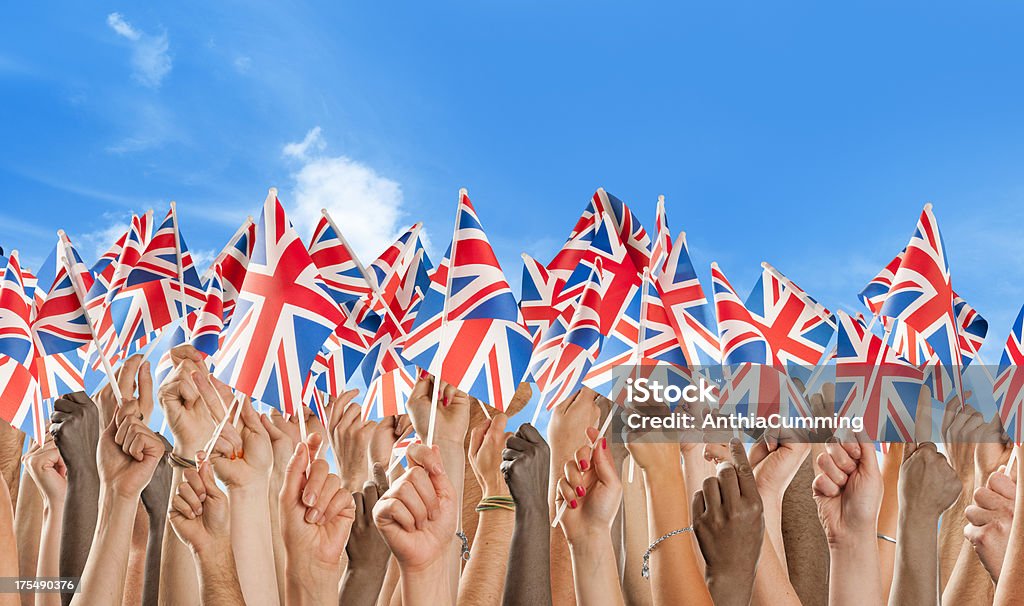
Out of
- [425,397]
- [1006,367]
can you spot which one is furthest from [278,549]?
[1006,367]

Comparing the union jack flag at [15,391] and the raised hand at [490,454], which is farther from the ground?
the union jack flag at [15,391]

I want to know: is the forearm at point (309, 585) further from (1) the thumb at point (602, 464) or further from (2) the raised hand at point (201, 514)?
(1) the thumb at point (602, 464)

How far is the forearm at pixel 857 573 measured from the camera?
32.5ft

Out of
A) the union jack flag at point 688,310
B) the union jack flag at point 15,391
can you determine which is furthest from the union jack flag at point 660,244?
the union jack flag at point 15,391

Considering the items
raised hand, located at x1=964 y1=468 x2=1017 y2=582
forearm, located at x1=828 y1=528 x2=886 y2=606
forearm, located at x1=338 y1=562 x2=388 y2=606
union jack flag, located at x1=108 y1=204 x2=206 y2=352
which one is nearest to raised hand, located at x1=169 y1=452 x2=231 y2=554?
forearm, located at x1=338 y1=562 x2=388 y2=606

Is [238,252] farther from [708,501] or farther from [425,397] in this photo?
[708,501]

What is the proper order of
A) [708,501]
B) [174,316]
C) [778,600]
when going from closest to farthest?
[708,501], [778,600], [174,316]

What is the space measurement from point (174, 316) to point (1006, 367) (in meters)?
12.9

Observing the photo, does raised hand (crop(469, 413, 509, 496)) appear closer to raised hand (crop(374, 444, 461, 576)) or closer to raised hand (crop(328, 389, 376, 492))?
raised hand (crop(328, 389, 376, 492))

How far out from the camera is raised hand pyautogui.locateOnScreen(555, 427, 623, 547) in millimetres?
10133

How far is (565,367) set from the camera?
12453 millimetres

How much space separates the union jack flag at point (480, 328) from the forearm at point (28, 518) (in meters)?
8.49

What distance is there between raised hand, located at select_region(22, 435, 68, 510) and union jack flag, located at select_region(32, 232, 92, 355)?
145cm

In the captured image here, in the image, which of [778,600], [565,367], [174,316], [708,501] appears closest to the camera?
[708,501]
